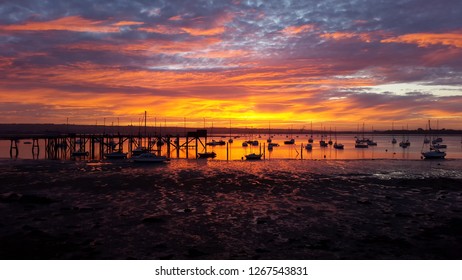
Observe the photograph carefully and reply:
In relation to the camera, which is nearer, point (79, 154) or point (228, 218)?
point (228, 218)

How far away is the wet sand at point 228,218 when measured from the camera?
62.1 ft

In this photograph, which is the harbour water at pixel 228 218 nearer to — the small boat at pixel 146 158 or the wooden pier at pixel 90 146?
the small boat at pixel 146 158

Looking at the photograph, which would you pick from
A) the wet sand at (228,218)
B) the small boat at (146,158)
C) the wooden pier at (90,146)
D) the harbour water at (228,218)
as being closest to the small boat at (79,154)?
the wooden pier at (90,146)

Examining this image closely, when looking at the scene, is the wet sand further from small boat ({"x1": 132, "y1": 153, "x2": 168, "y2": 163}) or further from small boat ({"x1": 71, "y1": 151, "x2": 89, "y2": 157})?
small boat ({"x1": 71, "y1": 151, "x2": 89, "y2": 157})

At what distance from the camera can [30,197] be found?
3130 cm

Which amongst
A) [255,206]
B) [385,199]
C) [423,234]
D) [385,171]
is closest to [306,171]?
[385,171]

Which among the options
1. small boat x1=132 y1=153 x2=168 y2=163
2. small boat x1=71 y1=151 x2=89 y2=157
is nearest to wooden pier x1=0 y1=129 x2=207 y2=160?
small boat x1=71 y1=151 x2=89 y2=157

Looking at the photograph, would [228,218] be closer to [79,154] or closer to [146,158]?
[146,158]

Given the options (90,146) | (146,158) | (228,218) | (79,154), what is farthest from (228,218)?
(90,146)

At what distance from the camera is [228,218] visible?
84.8 feet

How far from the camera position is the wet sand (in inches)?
746

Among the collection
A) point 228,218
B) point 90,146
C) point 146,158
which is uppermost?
point 90,146

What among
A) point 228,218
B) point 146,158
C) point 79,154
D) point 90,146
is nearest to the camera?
point 228,218

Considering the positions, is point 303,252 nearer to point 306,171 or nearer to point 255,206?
point 255,206
